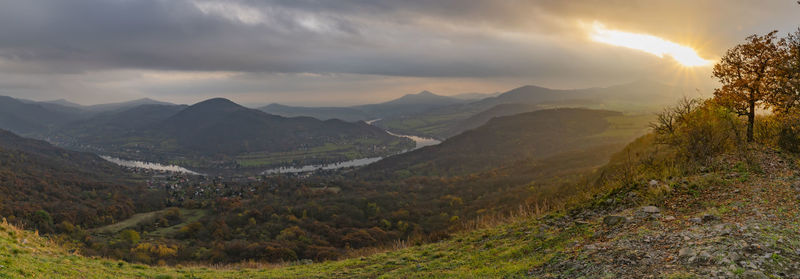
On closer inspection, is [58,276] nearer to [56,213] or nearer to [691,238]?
[691,238]

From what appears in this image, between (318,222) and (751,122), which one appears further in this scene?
(318,222)

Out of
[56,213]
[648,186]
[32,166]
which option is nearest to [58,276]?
[648,186]

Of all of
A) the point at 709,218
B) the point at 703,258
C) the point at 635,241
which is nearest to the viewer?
the point at 703,258

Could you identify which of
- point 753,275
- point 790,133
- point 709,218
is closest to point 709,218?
point 709,218

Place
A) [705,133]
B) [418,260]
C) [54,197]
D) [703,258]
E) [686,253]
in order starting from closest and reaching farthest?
[703,258] < [686,253] < [418,260] < [705,133] < [54,197]

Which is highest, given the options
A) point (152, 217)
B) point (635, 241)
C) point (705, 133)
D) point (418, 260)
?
point (705, 133)

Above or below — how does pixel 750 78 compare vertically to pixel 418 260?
above

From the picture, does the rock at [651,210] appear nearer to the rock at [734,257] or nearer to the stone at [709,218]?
the stone at [709,218]

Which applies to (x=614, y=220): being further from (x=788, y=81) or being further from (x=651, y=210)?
(x=788, y=81)
